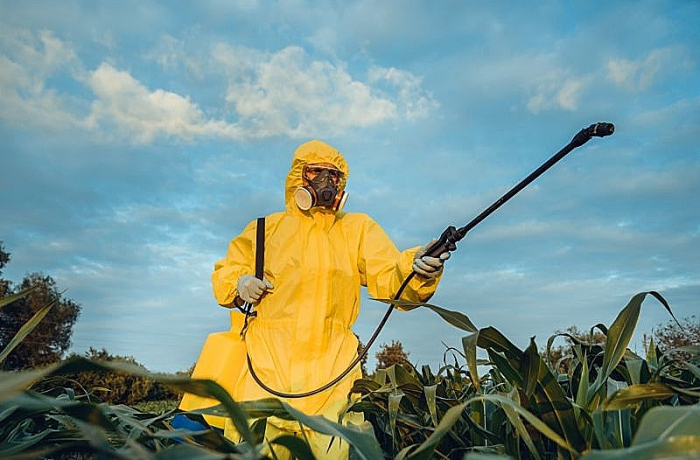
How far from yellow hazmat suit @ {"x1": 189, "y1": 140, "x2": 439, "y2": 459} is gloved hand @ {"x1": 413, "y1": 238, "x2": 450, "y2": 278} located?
3.1 inches

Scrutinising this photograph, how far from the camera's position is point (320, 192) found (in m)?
2.46

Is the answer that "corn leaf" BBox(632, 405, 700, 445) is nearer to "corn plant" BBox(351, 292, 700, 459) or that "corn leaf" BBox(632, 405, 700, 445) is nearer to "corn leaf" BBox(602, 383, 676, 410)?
"corn plant" BBox(351, 292, 700, 459)

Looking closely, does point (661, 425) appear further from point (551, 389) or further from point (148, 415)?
point (148, 415)

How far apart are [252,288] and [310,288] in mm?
227

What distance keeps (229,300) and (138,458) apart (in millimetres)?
1962

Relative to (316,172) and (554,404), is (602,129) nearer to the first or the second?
(554,404)

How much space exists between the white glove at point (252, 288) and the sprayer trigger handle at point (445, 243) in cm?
66

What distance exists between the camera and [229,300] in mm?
2404

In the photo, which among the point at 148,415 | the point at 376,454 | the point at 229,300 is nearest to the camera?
the point at 376,454

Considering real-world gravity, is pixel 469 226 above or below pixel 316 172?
below

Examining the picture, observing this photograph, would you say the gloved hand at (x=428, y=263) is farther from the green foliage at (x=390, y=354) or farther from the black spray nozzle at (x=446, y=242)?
the green foliage at (x=390, y=354)

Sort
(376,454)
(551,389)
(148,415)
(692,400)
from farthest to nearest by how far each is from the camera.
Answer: (148,415)
(692,400)
(551,389)
(376,454)

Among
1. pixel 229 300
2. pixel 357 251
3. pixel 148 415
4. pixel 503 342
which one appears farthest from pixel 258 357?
pixel 503 342

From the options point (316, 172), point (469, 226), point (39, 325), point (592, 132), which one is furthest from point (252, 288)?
point (39, 325)
